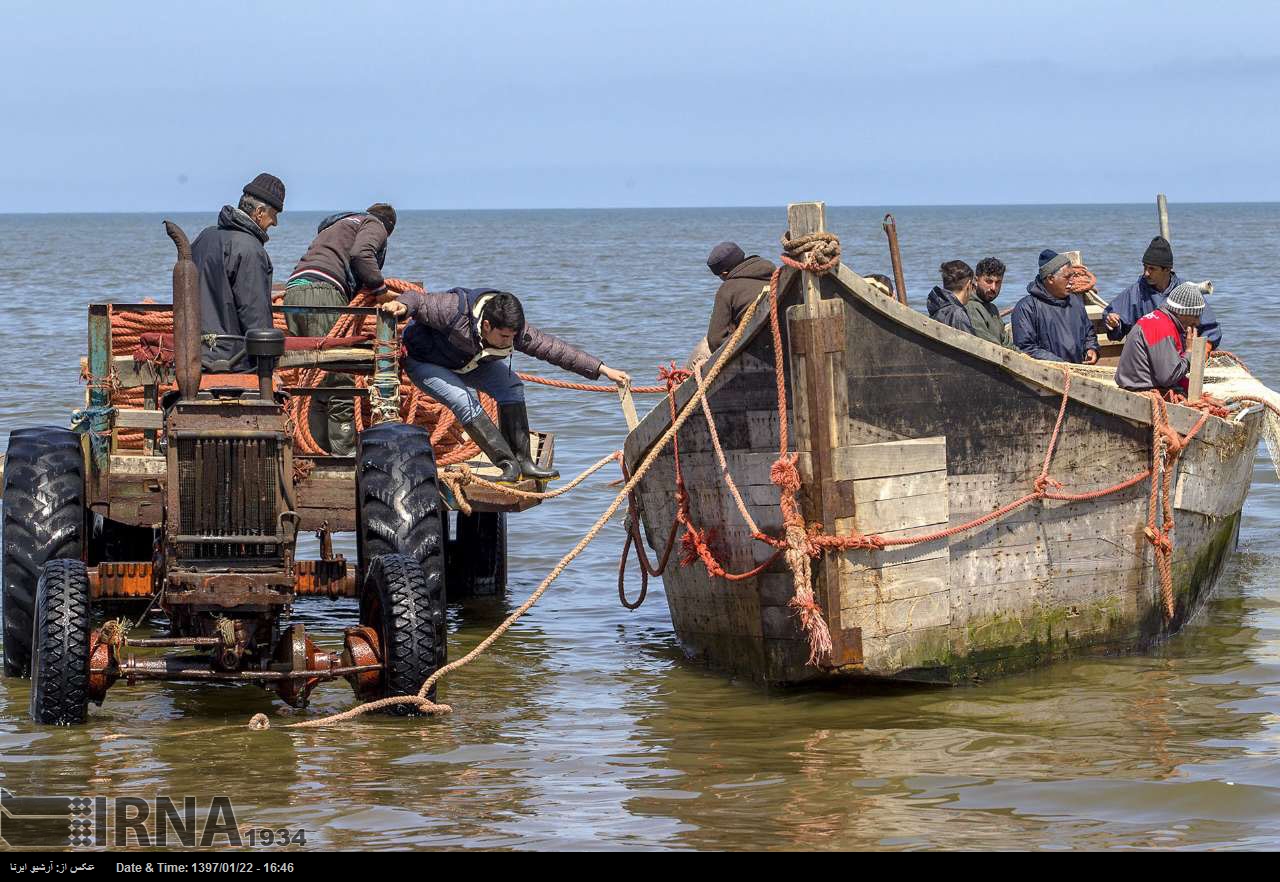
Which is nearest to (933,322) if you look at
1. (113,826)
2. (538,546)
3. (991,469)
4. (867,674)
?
(991,469)

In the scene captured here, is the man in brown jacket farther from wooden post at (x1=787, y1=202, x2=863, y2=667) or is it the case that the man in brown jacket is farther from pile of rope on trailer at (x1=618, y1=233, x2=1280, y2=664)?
wooden post at (x1=787, y1=202, x2=863, y2=667)

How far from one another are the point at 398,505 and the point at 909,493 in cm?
233

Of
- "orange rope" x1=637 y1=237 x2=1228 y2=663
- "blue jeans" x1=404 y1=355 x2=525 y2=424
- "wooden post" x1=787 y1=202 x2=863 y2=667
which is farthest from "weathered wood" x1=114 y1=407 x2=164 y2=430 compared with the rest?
"wooden post" x1=787 y1=202 x2=863 y2=667

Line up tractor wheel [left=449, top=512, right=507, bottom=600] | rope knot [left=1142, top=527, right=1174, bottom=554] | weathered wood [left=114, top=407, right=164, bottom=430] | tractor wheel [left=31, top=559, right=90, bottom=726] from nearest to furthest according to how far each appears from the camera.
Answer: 1. tractor wheel [left=31, top=559, right=90, bottom=726]
2. weathered wood [left=114, top=407, right=164, bottom=430]
3. rope knot [left=1142, top=527, right=1174, bottom=554]
4. tractor wheel [left=449, top=512, right=507, bottom=600]

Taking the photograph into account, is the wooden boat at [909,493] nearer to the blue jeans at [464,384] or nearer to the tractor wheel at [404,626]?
the blue jeans at [464,384]

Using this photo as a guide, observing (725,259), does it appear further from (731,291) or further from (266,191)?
(266,191)

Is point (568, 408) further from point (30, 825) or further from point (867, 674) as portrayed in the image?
point (30, 825)

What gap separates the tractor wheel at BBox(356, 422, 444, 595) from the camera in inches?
335

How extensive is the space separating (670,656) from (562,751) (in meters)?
2.26

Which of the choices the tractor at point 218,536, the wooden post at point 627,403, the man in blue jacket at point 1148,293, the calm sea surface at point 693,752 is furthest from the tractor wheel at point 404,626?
the man in blue jacket at point 1148,293

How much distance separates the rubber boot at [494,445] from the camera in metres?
9.88

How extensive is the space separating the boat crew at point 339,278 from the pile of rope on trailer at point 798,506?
1772mm

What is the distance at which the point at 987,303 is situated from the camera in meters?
11.8

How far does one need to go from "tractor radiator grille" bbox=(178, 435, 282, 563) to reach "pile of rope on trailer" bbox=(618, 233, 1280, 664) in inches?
84.6
